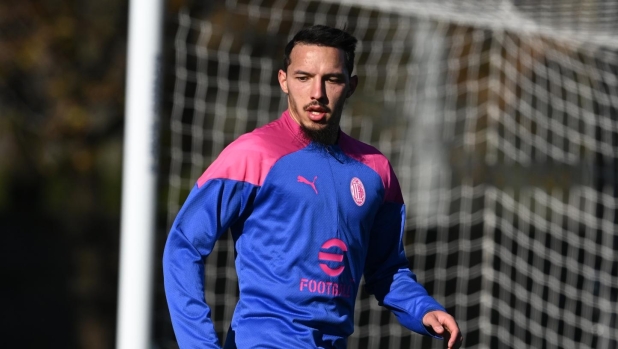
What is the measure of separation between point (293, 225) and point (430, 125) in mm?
5584

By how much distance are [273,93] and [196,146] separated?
2.57ft

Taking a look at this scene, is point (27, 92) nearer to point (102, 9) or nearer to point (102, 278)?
point (102, 9)

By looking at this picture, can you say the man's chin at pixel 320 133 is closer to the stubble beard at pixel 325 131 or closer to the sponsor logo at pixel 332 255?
the stubble beard at pixel 325 131

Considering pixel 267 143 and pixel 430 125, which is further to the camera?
pixel 430 125

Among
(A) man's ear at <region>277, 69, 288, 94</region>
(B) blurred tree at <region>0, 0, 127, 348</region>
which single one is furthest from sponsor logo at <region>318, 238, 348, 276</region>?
(B) blurred tree at <region>0, 0, 127, 348</region>

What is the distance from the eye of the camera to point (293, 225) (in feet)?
9.00

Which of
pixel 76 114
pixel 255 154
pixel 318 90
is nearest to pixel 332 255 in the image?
pixel 255 154

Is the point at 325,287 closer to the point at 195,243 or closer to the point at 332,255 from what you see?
the point at 332,255

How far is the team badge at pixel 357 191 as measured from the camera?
9.41ft

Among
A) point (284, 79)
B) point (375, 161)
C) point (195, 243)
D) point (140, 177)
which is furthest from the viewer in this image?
point (140, 177)

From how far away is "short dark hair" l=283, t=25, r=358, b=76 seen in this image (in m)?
2.84

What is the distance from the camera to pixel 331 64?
283cm

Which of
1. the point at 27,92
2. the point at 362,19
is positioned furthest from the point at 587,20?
the point at 27,92

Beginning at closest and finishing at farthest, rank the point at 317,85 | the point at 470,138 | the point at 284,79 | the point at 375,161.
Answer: the point at 317,85 < the point at 284,79 < the point at 375,161 < the point at 470,138
